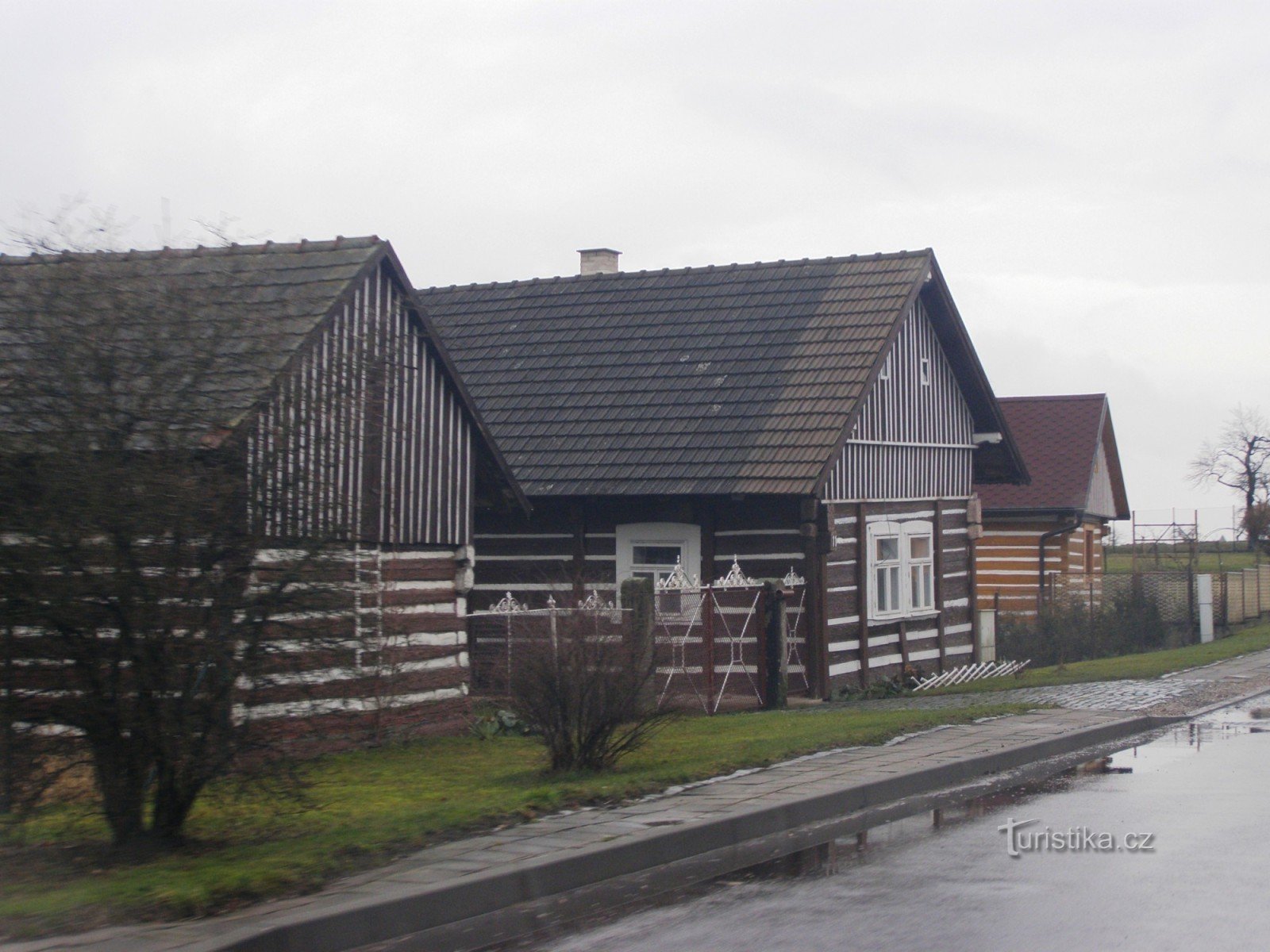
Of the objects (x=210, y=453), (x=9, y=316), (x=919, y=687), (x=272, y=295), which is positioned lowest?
(x=919, y=687)

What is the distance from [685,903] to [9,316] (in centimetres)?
497

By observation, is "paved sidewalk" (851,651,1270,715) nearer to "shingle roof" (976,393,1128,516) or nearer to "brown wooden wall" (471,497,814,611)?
"brown wooden wall" (471,497,814,611)

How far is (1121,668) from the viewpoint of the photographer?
2330 cm

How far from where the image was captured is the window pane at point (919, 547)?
2400cm

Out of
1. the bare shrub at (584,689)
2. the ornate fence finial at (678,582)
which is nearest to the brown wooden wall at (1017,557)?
the ornate fence finial at (678,582)

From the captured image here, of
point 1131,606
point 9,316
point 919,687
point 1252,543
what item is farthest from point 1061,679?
point 1252,543

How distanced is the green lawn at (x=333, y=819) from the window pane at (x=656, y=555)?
575 centimetres

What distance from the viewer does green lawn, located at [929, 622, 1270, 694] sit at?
2153 cm

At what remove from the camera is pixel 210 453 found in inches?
340

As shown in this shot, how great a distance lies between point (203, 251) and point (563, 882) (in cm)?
727

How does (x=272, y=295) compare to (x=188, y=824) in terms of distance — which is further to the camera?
(x=272, y=295)

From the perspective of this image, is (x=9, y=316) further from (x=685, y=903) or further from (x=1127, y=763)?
(x=1127, y=763)

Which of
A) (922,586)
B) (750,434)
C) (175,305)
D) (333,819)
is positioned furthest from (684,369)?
(175,305)

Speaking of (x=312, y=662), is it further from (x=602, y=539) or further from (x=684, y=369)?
(x=684, y=369)
